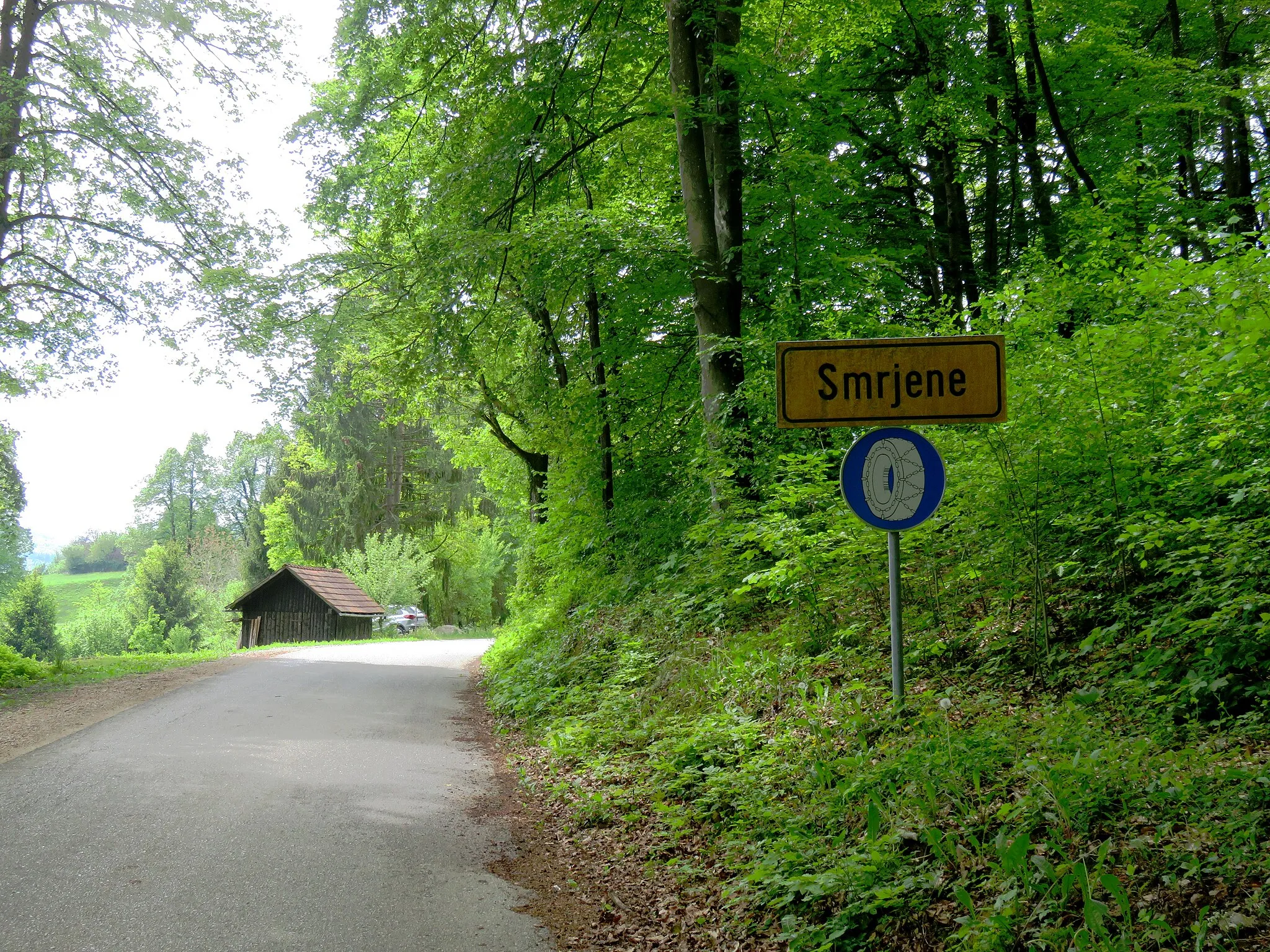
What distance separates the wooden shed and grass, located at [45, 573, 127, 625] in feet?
251

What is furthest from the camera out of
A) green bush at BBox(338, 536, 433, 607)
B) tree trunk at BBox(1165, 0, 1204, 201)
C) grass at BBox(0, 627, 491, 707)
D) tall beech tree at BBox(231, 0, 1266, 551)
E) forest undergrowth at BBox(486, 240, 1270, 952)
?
green bush at BBox(338, 536, 433, 607)

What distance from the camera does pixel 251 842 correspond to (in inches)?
229

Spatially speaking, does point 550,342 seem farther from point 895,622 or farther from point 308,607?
point 308,607

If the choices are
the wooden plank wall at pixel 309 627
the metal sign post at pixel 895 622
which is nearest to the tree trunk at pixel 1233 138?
the metal sign post at pixel 895 622

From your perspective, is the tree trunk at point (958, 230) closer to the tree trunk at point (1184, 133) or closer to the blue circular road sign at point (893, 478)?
the tree trunk at point (1184, 133)

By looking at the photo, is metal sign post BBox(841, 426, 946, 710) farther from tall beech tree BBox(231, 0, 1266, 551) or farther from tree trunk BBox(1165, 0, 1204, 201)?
tree trunk BBox(1165, 0, 1204, 201)

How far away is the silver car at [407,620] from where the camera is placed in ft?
157

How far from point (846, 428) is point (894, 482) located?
4.17 meters

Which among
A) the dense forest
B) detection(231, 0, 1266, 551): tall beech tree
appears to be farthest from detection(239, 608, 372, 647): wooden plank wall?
detection(231, 0, 1266, 551): tall beech tree

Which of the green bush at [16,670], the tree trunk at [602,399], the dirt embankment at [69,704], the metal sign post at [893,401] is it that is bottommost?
the dirt embankment at [69,704]

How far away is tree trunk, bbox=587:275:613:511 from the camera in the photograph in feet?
51.3

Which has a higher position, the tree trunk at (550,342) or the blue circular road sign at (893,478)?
the tree trunk at (550,342)

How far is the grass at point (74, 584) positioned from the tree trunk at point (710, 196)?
11440cm

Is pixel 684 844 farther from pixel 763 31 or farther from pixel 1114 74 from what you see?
pixel 1114 74
